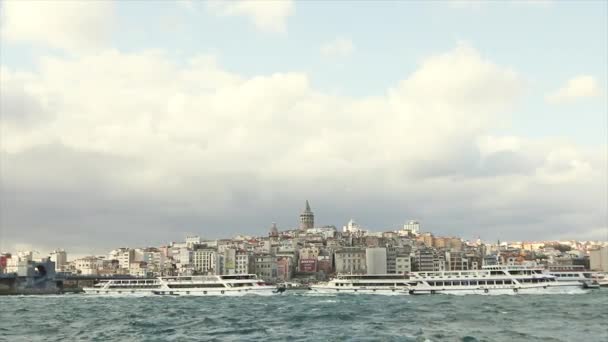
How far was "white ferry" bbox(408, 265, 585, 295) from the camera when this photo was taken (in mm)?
88562

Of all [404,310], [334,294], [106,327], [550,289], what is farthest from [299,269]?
[106,327]

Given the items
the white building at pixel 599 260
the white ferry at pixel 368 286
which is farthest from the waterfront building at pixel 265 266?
the white building at pixel 599 260

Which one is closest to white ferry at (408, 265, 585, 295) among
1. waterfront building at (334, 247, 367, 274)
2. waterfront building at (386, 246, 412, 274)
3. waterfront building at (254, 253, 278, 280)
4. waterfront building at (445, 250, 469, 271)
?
waterfront building at (386, 246, 412, 274)

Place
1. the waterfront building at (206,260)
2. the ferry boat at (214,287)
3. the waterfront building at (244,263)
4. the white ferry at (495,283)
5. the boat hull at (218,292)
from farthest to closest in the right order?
1. the waterfront building at (206,260)
2. the waterfront building at (244,263)
3. the ferry boat at (214,287)
4. the boat hull at (218,292)
5. the white ferry at (495,283)

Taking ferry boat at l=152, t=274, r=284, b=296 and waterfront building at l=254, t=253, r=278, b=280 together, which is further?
waterfront building at l=254, t=253, r=278, b=280

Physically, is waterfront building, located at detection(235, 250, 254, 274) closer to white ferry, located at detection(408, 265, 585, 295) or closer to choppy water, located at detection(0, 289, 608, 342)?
white ferry, located at detection(408, 265, 585, 295)

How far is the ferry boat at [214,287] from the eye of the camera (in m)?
98.3

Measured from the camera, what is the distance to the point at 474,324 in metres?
45.3

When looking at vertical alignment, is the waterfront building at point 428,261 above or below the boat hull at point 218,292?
above

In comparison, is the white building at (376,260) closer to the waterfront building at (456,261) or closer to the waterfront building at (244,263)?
the waterfront building at (456,261)

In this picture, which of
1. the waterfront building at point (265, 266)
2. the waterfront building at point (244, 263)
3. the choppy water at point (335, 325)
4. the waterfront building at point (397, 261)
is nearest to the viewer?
the choppy water at point (335, 325)

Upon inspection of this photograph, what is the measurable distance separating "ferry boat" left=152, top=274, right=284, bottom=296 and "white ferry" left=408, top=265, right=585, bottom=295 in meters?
20.3

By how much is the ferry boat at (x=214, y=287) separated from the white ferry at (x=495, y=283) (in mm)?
20262

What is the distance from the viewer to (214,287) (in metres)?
100
